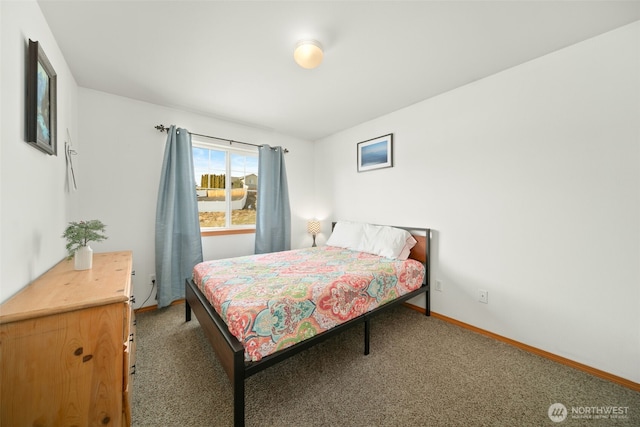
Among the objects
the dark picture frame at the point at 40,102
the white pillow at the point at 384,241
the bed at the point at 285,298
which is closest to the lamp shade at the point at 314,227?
the bed at the point at 285,298

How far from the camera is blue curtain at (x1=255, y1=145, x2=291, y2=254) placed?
350cm

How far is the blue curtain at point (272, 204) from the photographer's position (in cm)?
350

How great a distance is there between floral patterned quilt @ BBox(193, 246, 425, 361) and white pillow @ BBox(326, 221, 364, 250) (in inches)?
13.8

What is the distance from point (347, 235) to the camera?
323cm

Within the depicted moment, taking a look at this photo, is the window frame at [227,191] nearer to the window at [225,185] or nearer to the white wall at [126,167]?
the window at [225,185]

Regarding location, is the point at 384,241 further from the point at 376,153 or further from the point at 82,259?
the point at 82,259

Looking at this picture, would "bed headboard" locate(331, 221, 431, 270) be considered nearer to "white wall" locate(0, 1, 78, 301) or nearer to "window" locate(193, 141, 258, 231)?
"window" locate(193, 141, 258, 231)

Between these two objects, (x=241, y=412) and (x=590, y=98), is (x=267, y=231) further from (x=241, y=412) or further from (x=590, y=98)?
(x=590, y=98)

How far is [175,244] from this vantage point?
2.87 m

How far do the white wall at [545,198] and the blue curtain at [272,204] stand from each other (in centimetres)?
193

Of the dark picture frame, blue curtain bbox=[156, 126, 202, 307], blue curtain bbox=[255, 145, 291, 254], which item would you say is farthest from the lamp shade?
the dark picture frame

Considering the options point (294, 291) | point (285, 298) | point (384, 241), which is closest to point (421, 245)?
point (384, 241)

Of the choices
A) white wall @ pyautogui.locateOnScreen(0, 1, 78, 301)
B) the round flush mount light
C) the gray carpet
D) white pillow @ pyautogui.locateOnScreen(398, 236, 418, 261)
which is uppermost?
the round flush mount light

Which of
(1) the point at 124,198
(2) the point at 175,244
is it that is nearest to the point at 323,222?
(2) the point at 175,244
